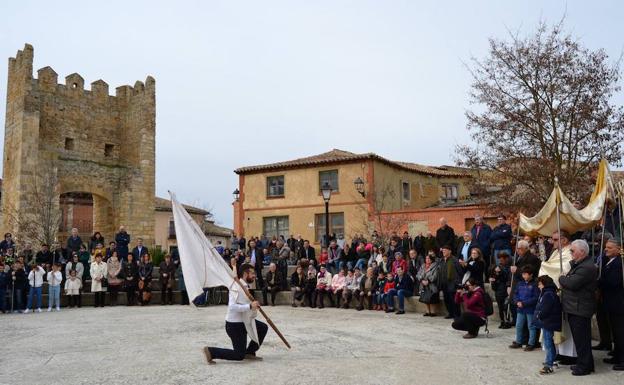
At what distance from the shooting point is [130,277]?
17438 millimetres

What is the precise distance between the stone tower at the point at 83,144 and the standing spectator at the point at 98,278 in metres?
8.86

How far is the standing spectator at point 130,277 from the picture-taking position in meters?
17.4

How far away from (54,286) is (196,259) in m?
9.94

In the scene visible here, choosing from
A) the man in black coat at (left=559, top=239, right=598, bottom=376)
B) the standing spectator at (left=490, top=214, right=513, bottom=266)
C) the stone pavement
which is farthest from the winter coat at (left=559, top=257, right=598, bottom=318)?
the standing spectator at (left=490, top=214, right=513, bottom=266)

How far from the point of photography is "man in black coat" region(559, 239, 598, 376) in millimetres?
7250

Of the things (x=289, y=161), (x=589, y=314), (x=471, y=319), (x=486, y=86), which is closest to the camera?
(x=589, y=314)

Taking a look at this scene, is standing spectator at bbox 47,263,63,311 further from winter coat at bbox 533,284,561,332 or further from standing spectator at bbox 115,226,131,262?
winter coat at bbox 533,284,561,332

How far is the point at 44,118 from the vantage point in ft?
84.2

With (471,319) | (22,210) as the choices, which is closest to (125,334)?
(471,319)

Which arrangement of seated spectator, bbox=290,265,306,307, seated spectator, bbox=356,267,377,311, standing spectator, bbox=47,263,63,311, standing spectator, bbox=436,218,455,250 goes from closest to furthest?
standing spectator, bbox=436,218,455,250 → seated spectator, bbox=356,267,377,311 → standing spectator, bbox=47,263,63,311 → seated spectator, bbox=290,265,306,307

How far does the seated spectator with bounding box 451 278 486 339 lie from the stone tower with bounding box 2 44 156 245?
20.3 m

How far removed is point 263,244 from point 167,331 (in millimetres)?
11189

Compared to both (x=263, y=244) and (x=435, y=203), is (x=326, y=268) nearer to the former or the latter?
(x=263, y=244)

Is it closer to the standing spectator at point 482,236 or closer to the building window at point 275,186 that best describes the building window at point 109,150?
the building window at point 275,186
